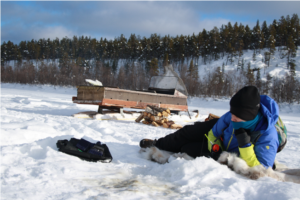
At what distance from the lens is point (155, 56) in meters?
64.9

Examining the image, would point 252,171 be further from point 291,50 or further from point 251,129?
point 291,50

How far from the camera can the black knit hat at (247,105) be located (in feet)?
7.07

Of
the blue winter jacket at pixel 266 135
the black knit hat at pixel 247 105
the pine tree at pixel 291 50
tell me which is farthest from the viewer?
the pine tree at pixel 291 50

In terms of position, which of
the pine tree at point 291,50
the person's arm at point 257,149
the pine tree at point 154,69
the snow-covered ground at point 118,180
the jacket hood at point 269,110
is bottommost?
the snow-covered ground at point 118,180

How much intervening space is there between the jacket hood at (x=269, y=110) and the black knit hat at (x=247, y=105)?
0.12 meters

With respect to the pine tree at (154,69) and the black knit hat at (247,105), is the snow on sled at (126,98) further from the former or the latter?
the pine tree at (154,69)

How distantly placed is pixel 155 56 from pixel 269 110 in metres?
64.0

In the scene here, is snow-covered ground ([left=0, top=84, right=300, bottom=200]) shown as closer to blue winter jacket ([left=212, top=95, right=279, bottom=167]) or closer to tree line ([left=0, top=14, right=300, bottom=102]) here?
blue winter jacket ([left=212, top=95, right=279, bottom=167])

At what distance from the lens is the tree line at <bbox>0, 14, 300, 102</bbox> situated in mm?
43391

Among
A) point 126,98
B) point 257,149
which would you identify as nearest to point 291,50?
point 126,98

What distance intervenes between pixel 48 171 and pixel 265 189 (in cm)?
202

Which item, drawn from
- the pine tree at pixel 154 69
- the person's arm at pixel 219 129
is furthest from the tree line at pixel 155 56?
the person's arm at pixel 219 129

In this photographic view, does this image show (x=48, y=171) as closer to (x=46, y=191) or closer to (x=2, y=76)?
(x=46, y=191)

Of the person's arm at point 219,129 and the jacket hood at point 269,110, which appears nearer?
the jacket hood at point 269,110
